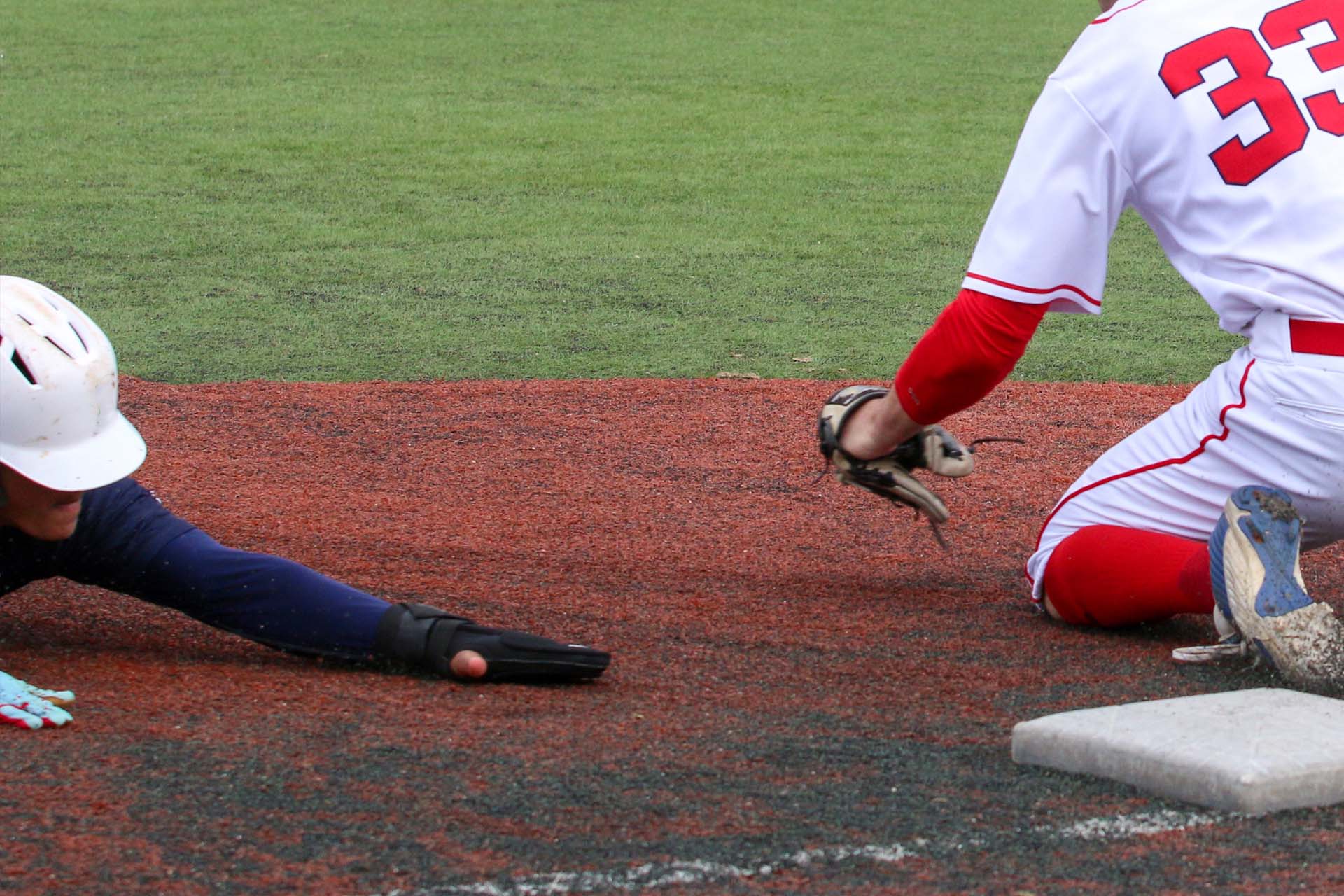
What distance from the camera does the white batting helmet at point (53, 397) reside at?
2516mm

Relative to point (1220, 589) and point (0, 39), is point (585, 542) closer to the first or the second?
point (1220, 589)

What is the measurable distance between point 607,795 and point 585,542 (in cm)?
143

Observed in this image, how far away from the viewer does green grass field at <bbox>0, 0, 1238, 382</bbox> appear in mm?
5766

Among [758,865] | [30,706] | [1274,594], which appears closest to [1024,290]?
[1274,594]

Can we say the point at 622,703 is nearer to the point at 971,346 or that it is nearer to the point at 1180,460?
the point at 971,346

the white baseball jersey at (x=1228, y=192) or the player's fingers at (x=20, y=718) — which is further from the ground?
the white baseball jersey at (x=1228, y=192)

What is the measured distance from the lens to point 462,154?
905 cm

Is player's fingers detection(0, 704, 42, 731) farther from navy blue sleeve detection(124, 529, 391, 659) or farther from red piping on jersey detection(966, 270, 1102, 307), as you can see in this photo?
red piping on jersey detection(966, 270, 1102, 307)

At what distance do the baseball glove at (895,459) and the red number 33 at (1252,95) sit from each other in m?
0.71

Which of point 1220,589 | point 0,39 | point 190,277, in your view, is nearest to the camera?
point 1220,589

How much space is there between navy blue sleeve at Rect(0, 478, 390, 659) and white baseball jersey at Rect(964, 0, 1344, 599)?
3.92 ft

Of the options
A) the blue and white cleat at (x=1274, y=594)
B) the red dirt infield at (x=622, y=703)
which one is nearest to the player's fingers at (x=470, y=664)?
the red dirt infield at (x=622, y=703)

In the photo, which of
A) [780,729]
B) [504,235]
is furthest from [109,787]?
[504,235]

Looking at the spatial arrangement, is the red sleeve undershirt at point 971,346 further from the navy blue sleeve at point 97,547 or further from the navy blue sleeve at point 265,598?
the navy blue sleeve at point 97,547
